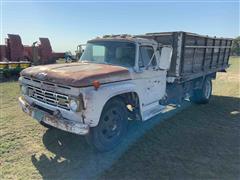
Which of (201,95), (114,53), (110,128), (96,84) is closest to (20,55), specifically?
(201,95)

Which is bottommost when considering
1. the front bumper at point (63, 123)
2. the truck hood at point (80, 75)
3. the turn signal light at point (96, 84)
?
the front bumper at point (63, 123)

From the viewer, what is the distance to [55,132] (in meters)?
5.56

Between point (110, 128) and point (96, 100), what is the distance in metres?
0.95

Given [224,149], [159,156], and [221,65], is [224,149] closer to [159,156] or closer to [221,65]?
[159,156]

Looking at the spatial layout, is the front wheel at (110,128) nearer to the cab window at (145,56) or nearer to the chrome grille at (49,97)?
the chrome grille at (49,97)

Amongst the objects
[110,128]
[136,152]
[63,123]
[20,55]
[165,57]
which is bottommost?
[136,152]

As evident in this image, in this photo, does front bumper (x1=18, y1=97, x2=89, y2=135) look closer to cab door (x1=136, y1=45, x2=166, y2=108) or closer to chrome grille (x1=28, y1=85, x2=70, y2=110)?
chrome grille (x1=28, y1=85, x2=70, y2=110)

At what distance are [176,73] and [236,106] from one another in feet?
11.5

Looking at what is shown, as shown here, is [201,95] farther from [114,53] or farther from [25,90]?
[25,90]

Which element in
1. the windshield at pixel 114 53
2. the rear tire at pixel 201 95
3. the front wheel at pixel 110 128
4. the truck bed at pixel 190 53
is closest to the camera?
the front wheel at pixel 110 128

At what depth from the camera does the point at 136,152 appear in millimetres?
4613

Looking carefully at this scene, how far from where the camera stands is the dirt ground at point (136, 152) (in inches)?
155

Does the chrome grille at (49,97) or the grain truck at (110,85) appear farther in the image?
the chrome grille at (49,97)

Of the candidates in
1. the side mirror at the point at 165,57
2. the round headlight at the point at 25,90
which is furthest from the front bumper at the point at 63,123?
the side mirror at the point at 165,57
